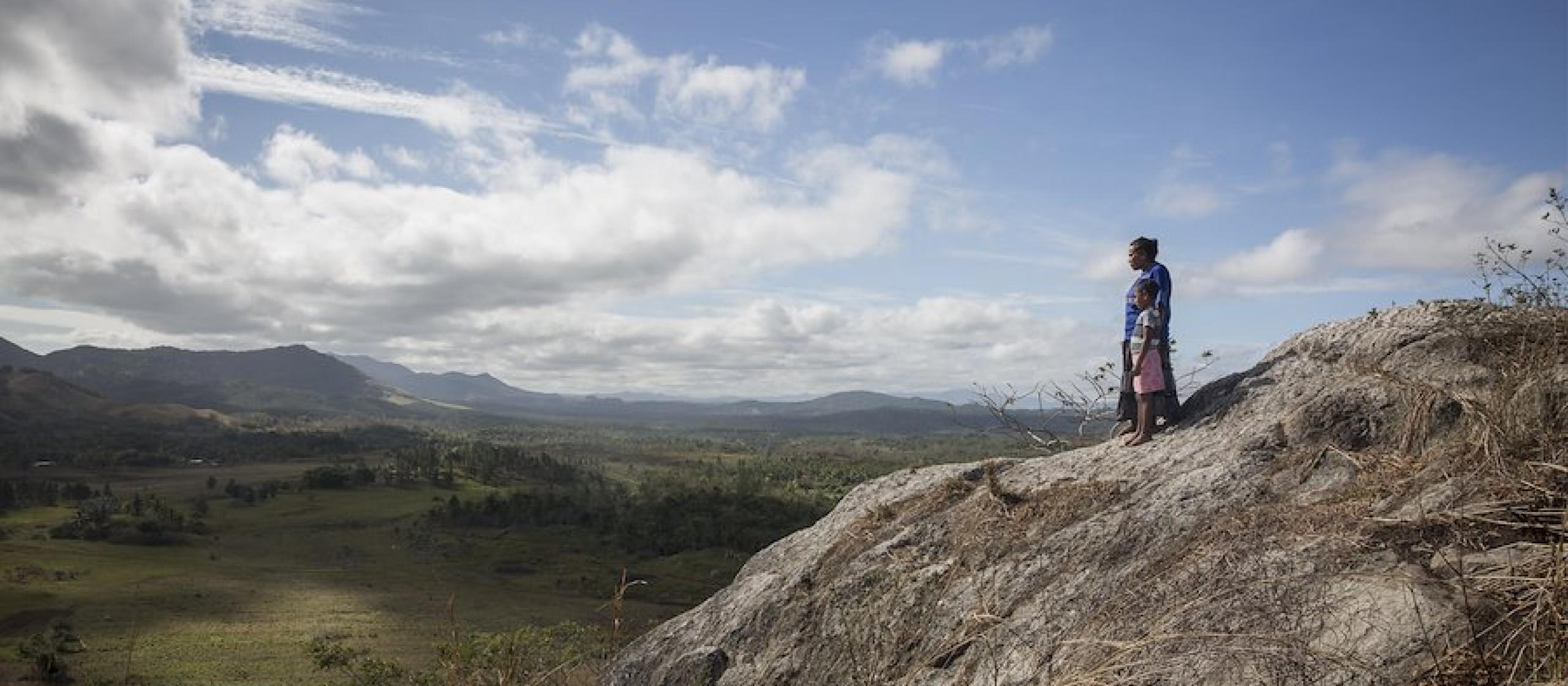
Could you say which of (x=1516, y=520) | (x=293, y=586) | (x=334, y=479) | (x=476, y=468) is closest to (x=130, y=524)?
(x=334, y=479)

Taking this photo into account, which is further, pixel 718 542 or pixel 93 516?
pixel 93 516

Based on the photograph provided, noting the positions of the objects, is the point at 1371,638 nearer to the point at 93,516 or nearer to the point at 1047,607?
the point at 1047,607

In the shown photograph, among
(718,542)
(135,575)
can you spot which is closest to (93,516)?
(135,575)

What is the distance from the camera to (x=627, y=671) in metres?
9.82

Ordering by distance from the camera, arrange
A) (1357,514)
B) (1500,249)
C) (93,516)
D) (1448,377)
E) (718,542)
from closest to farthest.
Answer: (1357,514)
(1448,377)
(1500,249)
(718,542)
(93,516)

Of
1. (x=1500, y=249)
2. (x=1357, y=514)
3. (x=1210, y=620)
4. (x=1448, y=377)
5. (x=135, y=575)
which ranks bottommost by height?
(x=135, y=575)

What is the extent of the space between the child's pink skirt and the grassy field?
4024 centimetres

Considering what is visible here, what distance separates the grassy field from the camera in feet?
203

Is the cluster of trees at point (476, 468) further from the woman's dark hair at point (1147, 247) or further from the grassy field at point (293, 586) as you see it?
the woman's dark hair at point (1147, 247)

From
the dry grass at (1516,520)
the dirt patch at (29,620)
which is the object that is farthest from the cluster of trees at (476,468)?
the dry grass at (1516,520)

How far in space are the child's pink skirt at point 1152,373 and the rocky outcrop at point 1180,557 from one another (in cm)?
51

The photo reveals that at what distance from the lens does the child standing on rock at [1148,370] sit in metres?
8.91

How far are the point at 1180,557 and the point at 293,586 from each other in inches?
4041

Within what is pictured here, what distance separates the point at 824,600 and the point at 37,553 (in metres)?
127
